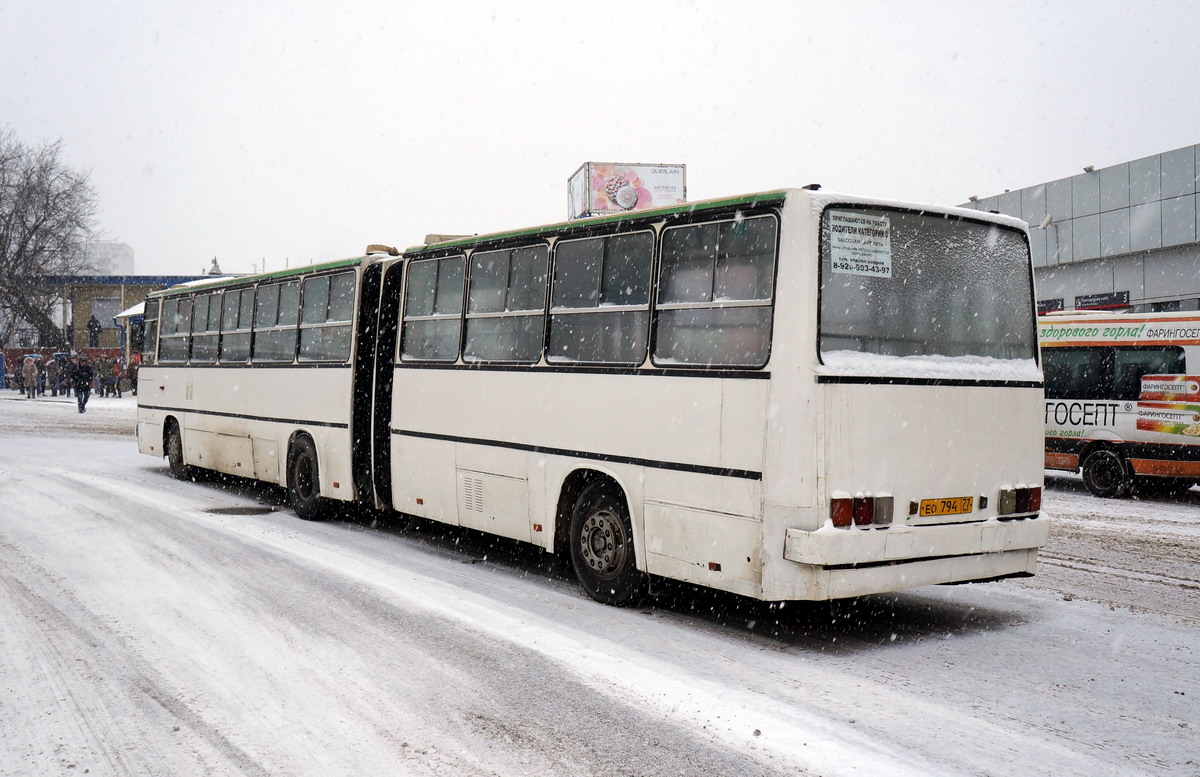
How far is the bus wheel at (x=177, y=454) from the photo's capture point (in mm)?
16656

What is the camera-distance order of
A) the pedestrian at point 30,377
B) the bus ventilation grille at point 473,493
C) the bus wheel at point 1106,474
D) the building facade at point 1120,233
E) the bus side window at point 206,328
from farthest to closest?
the pedestrian at point 30,377 → the building facade at point 1120,233 → the bus wheel at point 1106,474 → the bus side window at point 206,328 → the bus ventilation grille at point 473,493

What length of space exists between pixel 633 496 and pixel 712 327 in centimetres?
142

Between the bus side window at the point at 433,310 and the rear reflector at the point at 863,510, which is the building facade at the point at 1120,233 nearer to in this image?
the bus side window at the point at 433,310

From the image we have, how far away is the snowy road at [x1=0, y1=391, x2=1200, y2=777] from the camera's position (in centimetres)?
479

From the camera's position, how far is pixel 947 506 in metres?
7.02

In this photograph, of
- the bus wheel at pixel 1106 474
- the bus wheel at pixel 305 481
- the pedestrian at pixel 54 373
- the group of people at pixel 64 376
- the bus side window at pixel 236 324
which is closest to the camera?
the bus wheel at pixel 305 481

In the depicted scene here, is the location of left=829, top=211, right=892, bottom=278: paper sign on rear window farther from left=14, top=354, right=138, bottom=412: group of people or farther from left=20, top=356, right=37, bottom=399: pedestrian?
left=20, top=356, right=37, bottom=399: pedestrian

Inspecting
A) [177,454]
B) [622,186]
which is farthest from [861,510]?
[622,186]

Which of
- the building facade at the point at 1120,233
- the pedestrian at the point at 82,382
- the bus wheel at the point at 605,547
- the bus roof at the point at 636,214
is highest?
the building facade at the point at 1120,233

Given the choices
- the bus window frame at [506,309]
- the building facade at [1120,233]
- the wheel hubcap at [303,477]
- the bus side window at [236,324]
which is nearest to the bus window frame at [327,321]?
the wheel hubcap at [303,477]

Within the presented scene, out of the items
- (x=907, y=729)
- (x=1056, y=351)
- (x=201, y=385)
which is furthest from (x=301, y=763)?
(x=1056, y=351)

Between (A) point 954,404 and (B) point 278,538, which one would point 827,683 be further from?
(B) point 278,538

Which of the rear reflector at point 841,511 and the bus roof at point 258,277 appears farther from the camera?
the bus roof at point 258,277

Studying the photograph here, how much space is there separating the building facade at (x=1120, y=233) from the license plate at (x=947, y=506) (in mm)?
21993
